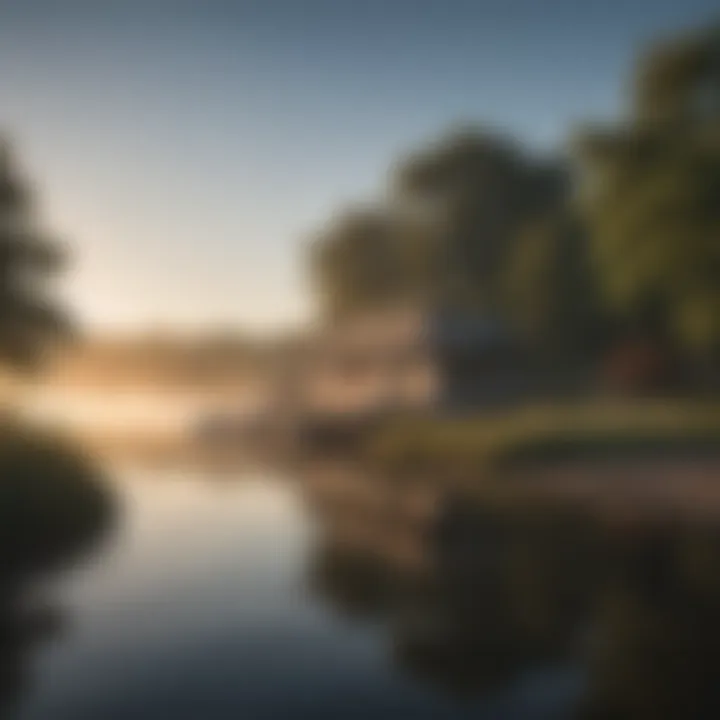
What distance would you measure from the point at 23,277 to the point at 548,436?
9.90 ft

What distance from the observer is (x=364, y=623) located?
8.34ft

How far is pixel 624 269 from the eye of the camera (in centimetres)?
542

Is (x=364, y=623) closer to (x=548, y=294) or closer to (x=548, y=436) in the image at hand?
(x=548, y=436)

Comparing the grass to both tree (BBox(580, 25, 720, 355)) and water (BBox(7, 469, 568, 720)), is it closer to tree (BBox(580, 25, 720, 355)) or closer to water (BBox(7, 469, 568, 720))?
tree (BBox(580, 25, 720, 355))

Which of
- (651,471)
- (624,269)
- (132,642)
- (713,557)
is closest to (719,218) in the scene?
(624,269)

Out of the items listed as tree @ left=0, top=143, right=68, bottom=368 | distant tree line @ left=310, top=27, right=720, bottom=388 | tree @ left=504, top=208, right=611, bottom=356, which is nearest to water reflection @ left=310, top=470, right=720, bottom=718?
tree @ left=504, top=208, right=611, bottom=356

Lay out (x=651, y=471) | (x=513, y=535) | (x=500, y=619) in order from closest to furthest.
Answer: (x=500, y=619) < (x=513, y=535) < (x=651, y=471)

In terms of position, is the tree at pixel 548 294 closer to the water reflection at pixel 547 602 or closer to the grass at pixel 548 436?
the grass at pixel 548 436

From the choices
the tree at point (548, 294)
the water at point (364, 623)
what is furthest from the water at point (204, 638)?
the tree at point (548, 294)

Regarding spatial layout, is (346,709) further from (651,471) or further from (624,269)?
(624,269)

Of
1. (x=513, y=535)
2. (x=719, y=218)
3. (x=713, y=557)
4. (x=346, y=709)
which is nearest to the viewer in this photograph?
(x=346, y=709)

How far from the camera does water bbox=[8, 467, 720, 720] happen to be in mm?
2016

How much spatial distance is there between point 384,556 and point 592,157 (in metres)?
2.91

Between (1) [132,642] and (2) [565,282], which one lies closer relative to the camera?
(1) [132,642]
